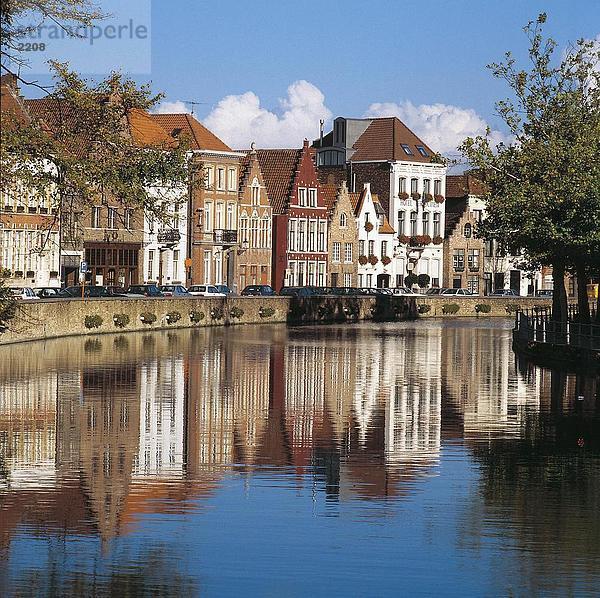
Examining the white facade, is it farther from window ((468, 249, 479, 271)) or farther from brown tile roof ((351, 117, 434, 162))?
window ((468, 249, 479, 271))

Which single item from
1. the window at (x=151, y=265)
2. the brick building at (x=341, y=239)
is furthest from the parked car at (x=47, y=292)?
the brick building at (x=341, y=239)

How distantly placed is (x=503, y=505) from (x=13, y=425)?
45.2 feet

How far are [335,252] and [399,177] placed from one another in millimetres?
13474

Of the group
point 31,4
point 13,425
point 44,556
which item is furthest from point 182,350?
point 44,556

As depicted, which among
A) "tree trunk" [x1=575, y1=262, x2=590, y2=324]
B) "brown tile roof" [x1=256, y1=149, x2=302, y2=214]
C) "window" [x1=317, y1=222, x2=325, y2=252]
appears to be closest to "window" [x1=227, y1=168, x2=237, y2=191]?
"brown tile roof" [x1=256, y1=149, x2=302, y2=214]

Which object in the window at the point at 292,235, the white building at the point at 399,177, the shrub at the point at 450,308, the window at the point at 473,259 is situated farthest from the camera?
the window at the point at 473,259

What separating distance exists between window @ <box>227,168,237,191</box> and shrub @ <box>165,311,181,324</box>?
120 feet

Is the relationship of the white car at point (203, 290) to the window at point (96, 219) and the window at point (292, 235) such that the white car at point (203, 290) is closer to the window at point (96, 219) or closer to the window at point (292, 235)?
the window at point (96, 219)

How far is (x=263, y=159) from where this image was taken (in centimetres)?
13400

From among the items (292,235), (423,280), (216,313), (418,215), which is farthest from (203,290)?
(418,215)

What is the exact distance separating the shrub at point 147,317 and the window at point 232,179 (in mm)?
39917

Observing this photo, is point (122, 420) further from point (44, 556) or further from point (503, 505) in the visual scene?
point (44, 556)

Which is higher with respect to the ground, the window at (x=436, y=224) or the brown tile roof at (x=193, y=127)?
the brown tile roof at (x=193, y=127)

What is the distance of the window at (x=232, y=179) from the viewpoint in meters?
122
